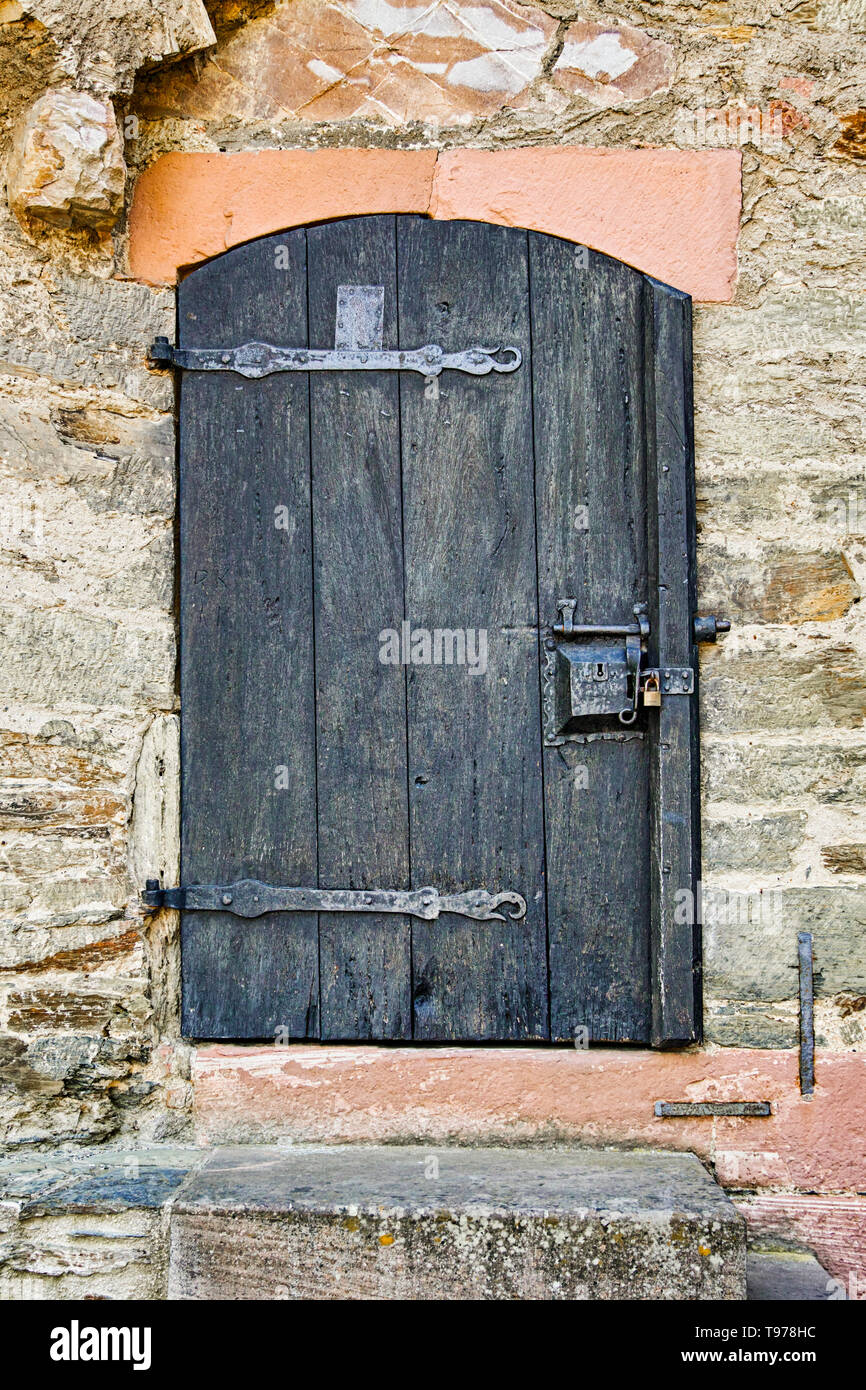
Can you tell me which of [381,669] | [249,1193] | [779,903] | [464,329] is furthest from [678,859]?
[464,329]

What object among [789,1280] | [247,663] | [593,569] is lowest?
[789,1280]

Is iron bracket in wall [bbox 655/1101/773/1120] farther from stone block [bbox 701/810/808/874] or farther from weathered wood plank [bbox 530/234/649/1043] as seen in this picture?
stone block [bbox 701/810/808/874]

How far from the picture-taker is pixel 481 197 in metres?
2.10

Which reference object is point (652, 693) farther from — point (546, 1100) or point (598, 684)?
point (546, 1100)

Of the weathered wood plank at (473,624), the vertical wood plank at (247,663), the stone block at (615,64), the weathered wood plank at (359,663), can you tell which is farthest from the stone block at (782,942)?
the stone block at (615,64)

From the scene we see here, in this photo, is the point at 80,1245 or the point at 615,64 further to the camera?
the point at 615,64

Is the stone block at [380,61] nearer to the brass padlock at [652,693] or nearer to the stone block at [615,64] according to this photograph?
the stone block at [615,64]

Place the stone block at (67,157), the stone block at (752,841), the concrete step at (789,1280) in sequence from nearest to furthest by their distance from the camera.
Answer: the concrete step at (789,1280) → the stone block at (67,157) → the stone block at (752,841)

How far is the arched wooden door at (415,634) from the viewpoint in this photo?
2.09 meters

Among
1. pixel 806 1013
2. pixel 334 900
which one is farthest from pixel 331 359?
pixel 806 1013

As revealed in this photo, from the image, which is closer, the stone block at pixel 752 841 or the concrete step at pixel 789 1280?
the concrete step at pixel 789 1280

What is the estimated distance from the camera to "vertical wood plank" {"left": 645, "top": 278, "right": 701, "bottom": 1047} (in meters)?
2.03

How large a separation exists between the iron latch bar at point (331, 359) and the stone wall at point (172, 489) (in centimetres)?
8

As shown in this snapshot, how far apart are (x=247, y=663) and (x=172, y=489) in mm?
392
